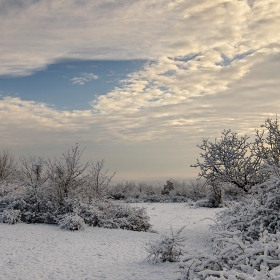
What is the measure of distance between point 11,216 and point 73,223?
3.52m

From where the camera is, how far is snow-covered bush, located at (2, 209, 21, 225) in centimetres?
1672

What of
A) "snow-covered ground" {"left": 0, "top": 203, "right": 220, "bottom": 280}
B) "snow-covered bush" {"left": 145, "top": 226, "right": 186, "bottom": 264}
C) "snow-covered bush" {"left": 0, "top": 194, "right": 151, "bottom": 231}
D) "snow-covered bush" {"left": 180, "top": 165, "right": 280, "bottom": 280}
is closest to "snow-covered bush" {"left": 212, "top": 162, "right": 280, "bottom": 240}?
"snow-covered bush" {"left": 180, "top": 165, "right": 280, "bottom": 280}

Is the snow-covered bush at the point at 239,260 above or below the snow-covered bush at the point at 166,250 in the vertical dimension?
above

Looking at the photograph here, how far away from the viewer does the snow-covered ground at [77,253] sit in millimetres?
8822

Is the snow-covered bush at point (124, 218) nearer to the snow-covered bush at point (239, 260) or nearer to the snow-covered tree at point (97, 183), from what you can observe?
the snow-covered tree at point (97, 183)

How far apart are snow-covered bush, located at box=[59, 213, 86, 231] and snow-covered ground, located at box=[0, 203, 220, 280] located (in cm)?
29

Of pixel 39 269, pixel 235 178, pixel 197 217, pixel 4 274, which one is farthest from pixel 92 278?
pixel 197 217

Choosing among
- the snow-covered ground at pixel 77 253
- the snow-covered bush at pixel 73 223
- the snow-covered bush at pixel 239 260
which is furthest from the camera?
the snow-covered bush at pixel 73 223

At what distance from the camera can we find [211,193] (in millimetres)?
28578

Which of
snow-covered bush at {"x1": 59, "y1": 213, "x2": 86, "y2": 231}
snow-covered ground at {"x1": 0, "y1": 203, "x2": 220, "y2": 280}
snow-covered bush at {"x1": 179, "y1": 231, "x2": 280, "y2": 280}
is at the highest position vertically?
snow-covered bush at {"x1": 179, "y1": 231, "x2": 280, "y2": 280}

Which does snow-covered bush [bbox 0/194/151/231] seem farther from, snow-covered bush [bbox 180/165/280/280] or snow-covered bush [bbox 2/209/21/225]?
snow-covered bush [bbox 180/165/280/280]

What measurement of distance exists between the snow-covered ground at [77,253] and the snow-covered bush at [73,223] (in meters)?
0.29

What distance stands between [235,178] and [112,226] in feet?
20.9

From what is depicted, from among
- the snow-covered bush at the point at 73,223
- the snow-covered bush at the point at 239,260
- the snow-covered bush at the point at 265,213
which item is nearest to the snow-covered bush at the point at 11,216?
the snow-covered bush at the point at 73,223
